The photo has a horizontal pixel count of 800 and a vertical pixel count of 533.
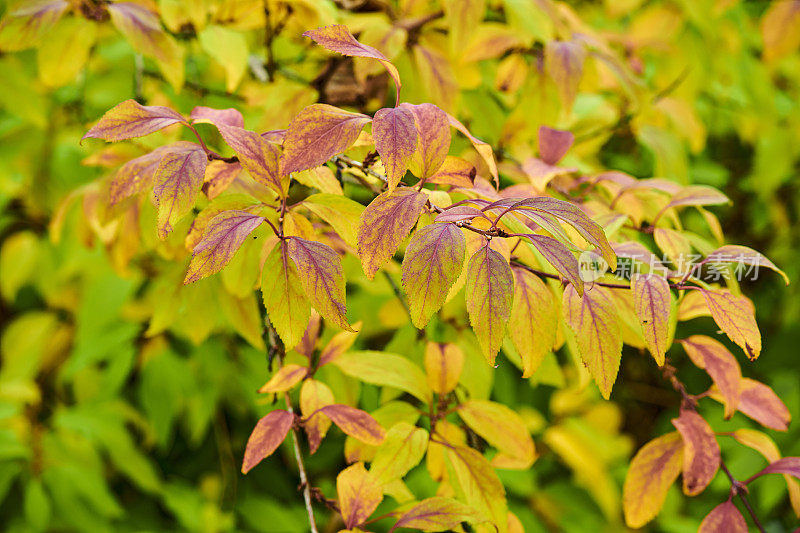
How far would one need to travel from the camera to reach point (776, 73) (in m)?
1.96

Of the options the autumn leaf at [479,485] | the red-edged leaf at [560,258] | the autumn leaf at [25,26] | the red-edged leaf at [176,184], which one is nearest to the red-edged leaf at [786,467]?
the autumn leaf at [479,485]

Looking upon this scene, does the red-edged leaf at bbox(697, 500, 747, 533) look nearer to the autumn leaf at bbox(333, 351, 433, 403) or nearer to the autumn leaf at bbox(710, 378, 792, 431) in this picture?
the autumn leaf at bbox(710, 378, 792, 431)

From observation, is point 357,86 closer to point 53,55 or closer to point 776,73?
point 53,55

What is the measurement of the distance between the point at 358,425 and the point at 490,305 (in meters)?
0.21

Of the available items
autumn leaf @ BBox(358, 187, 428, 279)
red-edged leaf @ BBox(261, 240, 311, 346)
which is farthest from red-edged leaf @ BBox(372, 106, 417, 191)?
red-edged leaf @ BBox(261, 240, 311, 346)

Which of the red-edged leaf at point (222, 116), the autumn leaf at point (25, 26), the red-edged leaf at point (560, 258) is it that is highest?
the red-edged leaf at point (560, 258)

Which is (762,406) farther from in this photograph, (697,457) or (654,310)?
(654,310)

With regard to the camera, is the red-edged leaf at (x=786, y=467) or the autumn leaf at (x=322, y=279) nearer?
the autumn leaf at (x=322, y=279)

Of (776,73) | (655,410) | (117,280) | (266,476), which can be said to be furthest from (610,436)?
(117,280)

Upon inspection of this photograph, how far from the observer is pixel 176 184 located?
498 mm

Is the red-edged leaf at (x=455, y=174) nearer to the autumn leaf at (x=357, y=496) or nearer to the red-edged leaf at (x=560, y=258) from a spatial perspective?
the red-edged leaf at (x=560, y=258)

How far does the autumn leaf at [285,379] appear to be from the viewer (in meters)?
0.63

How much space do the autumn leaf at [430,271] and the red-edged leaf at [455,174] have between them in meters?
0.13

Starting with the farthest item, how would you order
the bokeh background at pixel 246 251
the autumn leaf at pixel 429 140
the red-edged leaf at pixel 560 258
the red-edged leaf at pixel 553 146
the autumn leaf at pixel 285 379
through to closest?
1. the bokeh background at pixel 246 251
2. the red-edged leaf at pixel 553 146
3. the autumn leaf at pixel 285 379
4. the autumn leaf at pixel 429 140
5. the red-edged leaf at pixel 560 258
